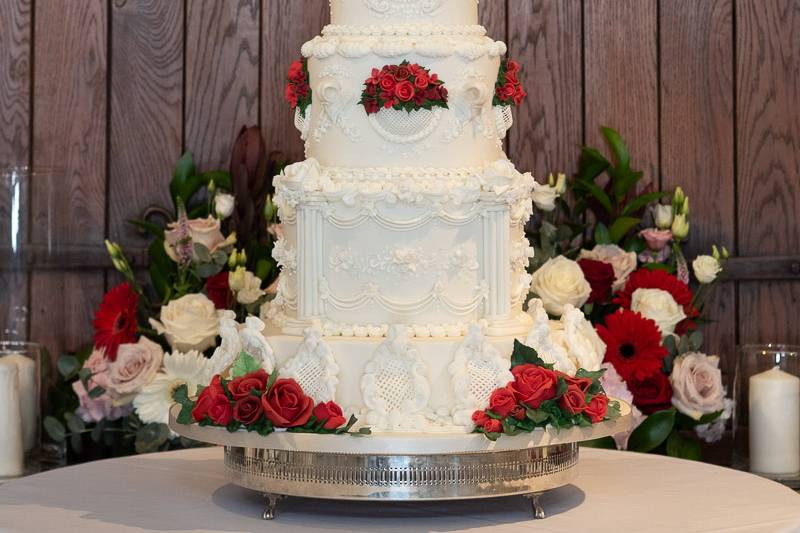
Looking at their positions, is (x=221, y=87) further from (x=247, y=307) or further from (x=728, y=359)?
(x=728, y=359)

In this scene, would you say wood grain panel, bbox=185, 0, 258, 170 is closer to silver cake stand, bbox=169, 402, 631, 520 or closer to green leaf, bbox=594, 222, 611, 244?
green leaf, bbox=594, 222, 611, 244

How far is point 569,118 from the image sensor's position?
4137 mm

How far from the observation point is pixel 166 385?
345cm

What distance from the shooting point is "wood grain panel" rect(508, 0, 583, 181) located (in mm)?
4129

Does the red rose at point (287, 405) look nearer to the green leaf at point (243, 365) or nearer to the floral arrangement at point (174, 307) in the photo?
the green leaf at point (243, 365)

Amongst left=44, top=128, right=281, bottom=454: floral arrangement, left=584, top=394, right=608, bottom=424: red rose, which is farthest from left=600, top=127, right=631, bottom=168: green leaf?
left=584, top=394, right=608, bottom=424: red rose

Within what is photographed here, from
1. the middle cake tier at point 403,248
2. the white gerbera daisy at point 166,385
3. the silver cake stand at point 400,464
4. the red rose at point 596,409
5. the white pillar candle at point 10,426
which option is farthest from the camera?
the white gerbera daisy at point 166,385

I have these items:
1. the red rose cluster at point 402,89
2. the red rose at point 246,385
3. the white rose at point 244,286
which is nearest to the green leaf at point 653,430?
the white rose at point 244,286

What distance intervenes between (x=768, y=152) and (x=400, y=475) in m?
2.00

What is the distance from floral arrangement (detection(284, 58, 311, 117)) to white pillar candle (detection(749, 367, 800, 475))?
1327mm

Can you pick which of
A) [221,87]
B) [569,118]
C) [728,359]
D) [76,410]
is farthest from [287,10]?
[728,359]

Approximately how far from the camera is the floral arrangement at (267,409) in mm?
2527

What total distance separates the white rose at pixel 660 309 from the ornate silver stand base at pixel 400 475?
39.2 inches

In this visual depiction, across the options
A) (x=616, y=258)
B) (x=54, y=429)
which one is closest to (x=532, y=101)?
(x=616, y=258)
